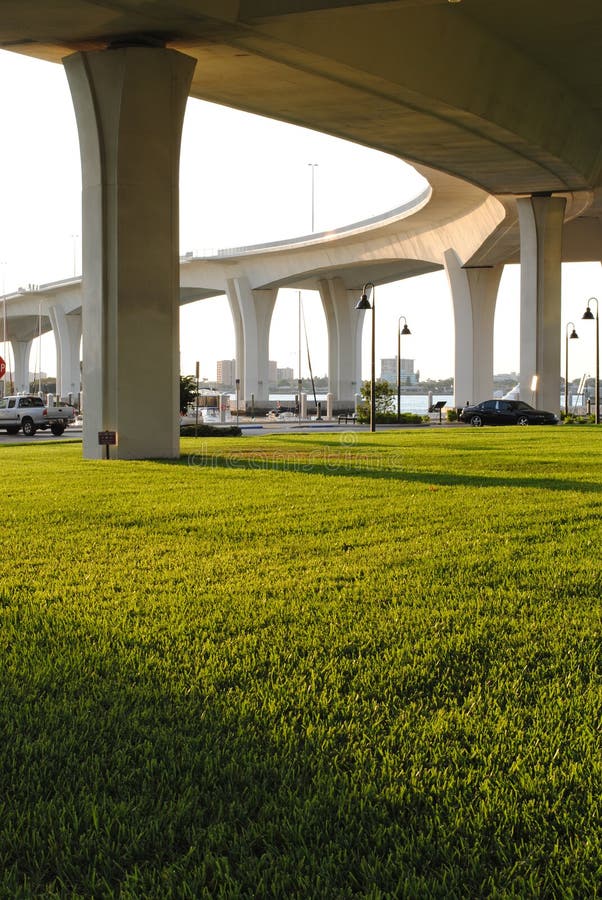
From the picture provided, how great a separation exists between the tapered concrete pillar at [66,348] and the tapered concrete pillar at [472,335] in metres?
47.0

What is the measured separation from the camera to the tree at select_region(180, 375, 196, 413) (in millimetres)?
42562

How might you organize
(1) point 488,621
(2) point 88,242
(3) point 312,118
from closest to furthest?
1. (1) point 488,621
2. (2) point 88,242
3. (3) point 312,118

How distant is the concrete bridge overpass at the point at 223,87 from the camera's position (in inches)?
742

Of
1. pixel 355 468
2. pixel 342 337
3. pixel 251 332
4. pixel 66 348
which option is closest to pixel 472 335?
pixel 342 337

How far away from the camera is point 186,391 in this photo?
1709 inches

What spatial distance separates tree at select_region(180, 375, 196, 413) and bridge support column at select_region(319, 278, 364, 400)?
1386 inches

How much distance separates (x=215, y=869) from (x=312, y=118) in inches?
1070

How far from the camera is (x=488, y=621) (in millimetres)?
5699

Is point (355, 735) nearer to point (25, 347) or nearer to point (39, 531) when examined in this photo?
point (39, 531)

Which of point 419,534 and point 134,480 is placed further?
point 134,480

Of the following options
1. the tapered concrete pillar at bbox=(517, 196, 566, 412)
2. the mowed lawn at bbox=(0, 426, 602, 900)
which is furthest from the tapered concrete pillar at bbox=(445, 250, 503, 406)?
the mowed lawn at bbox=(0, 426, 602, 900)

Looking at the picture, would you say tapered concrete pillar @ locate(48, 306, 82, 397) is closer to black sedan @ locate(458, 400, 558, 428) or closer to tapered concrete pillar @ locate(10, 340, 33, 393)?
tapered concrete pillar @ locate(10, 340, 33, 393)

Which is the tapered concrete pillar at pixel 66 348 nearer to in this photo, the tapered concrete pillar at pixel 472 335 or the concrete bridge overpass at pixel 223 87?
the tapered concrete pillar at pixel 472 335

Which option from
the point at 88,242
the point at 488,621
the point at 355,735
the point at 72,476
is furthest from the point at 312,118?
the point at 355,735
